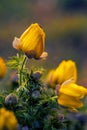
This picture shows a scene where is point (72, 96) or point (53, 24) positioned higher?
point (72, 96)

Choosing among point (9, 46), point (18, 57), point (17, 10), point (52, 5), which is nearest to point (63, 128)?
point (18, 57)

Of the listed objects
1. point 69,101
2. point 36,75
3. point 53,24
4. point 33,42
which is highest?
point 33,42

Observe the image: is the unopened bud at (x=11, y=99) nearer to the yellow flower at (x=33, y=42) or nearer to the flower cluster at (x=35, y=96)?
the flower cluster at (x=35, y=96)

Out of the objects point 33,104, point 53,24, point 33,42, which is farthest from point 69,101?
point 53,24

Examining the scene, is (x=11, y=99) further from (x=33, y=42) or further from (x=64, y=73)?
(x=64, y=73)

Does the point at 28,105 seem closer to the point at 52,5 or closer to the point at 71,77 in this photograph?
the point at 71,77
